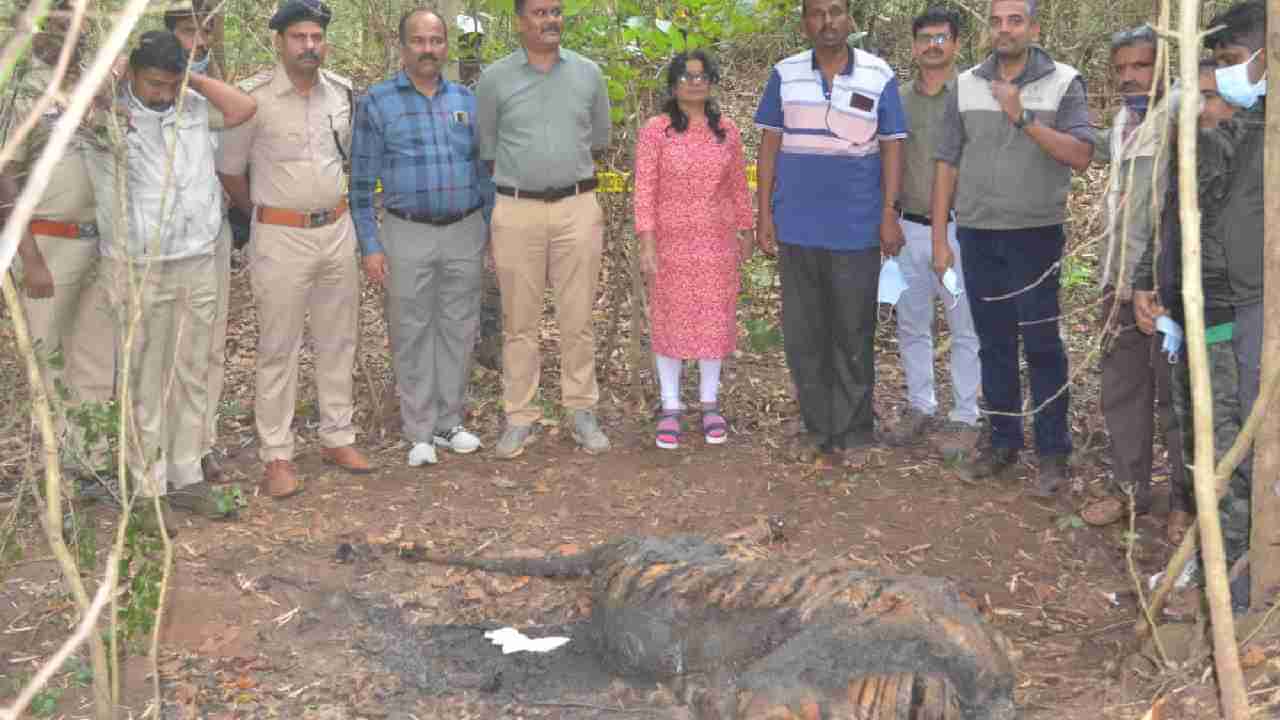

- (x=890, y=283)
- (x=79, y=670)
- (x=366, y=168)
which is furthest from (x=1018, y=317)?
(x=79, y=670)

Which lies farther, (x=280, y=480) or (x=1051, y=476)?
(x=280, y=480)

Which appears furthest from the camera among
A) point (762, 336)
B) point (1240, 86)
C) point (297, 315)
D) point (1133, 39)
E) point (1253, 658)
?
point (762, 336)

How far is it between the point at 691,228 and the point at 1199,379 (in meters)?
4.05

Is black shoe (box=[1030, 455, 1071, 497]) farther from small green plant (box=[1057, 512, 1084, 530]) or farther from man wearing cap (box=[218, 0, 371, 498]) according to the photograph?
man wearing cap (box=[218, 0, 371, 498])

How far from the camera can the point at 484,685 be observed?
4371 millimetres

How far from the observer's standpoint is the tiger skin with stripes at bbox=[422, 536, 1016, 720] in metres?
3.66

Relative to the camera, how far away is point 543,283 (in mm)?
6414

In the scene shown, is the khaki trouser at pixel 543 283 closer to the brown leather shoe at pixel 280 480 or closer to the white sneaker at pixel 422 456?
the white sneaker at pixel 422 456

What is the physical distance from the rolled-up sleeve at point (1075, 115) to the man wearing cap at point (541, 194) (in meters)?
2.22

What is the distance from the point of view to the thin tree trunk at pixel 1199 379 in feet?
7.55

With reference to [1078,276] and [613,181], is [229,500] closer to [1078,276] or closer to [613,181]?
[613,181]

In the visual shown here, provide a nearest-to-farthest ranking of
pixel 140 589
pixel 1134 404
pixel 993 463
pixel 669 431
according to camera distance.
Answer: pixel 140 589, pixel 1134 404, pixel 993 463, pixel 669 431

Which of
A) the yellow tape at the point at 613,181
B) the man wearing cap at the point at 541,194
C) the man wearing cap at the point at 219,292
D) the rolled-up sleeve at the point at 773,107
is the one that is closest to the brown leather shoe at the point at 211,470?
the man wearing cap at the point at 219,292

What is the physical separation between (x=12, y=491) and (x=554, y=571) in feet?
8.72
